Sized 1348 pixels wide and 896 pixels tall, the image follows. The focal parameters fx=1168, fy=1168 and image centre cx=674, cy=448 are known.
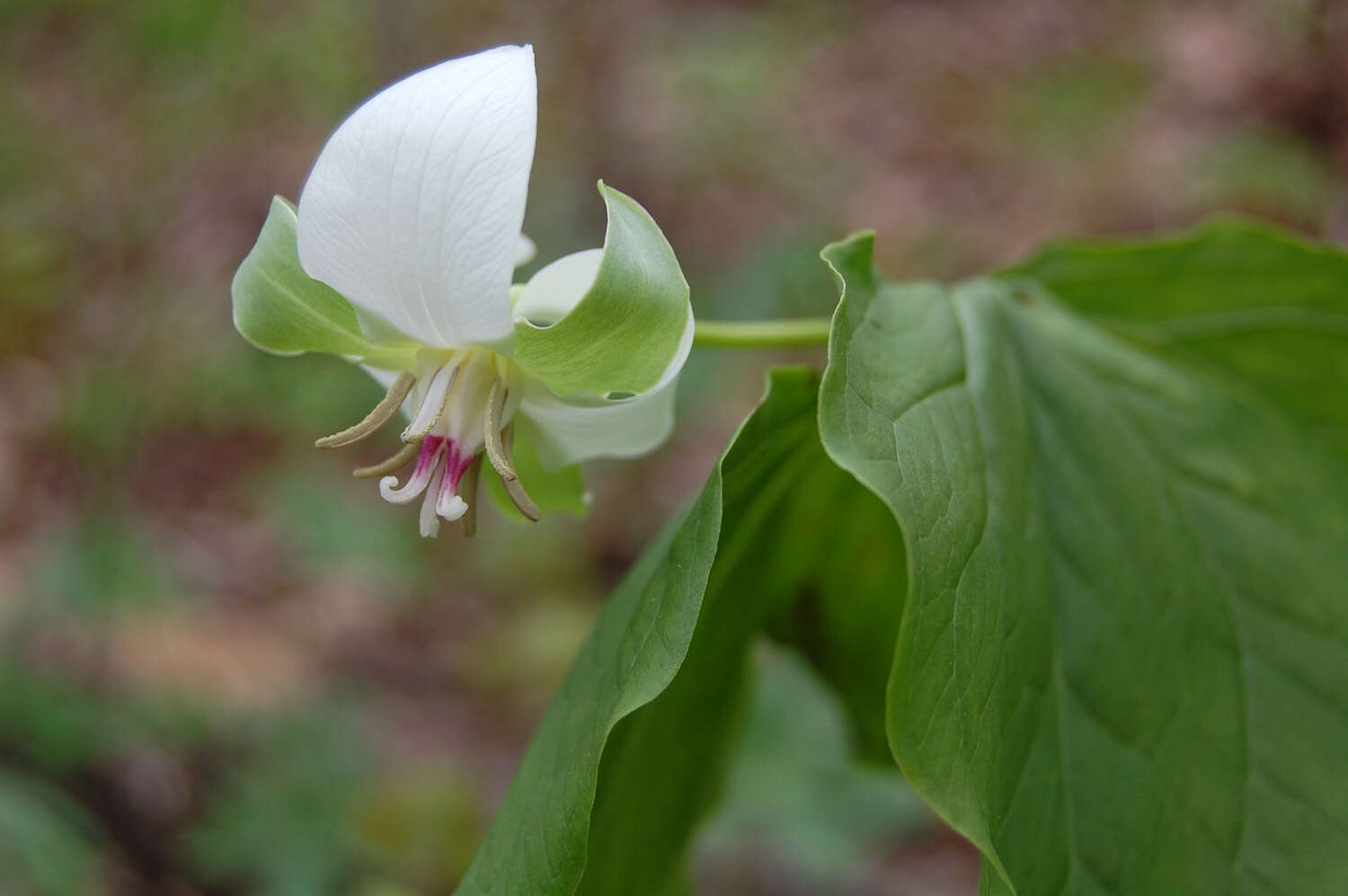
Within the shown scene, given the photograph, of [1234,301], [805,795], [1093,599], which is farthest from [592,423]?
[805,795]

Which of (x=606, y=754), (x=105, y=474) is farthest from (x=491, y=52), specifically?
(x=105, y=474)

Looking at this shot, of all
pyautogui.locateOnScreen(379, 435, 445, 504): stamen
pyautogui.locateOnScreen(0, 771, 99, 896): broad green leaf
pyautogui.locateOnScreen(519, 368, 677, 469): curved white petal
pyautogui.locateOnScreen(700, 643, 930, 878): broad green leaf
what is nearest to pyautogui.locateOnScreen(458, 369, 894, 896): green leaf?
pyautogui.locateOnScreen(519, 368, 677, 469): curved white petal

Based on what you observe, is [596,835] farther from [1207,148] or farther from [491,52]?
[1207,148]

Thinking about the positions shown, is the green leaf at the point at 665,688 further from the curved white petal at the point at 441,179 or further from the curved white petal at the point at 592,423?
the curved white petal at the point at 441,179

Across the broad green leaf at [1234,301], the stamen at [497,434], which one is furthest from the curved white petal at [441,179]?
the broad green leaf at [1234,301]

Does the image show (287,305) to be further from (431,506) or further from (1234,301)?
(1234,301)

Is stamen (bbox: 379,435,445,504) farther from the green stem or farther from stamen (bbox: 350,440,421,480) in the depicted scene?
the green stem
